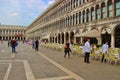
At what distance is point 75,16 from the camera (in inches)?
2008

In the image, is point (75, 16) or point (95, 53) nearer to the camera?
point (95, 53)

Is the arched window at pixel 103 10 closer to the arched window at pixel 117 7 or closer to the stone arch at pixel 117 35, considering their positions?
the arched window at pixel 117 7

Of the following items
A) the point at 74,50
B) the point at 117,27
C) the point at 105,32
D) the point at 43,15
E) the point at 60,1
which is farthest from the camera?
the point at 43,15

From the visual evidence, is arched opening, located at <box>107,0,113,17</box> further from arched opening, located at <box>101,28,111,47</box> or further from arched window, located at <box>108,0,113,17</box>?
arched opening, located at <box>101,28,111,47</box>

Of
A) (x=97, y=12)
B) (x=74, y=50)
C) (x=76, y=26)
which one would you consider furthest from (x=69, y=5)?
(x=74, y=50)

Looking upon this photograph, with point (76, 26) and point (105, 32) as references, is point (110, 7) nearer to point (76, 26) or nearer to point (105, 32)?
point (105, 32)

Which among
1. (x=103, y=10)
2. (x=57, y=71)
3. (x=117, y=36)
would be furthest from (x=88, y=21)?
(x=57, y=71)

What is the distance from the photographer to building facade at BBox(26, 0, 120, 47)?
33906 millimetres

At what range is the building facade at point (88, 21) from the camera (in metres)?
33.9

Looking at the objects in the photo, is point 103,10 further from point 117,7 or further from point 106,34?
point 117,7

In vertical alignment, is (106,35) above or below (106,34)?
below

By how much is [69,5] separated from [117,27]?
2389cm

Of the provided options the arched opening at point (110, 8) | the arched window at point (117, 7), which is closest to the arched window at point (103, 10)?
the arched opening at point (110, 8)

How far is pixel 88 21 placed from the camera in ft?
142
